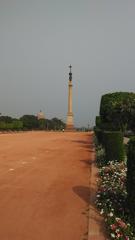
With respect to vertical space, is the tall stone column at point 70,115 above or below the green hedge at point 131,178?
above

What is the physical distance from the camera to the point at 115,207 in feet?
25.0

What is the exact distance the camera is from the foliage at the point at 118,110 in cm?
2884

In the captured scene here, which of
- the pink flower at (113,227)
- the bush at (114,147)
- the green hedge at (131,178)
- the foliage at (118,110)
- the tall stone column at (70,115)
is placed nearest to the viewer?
the pink flower at (113,227)

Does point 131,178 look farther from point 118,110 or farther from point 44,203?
point 118,110

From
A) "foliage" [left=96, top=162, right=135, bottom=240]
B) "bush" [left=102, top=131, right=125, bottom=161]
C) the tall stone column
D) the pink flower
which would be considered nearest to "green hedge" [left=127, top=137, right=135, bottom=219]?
"foliage" [left=96, top=162, right=135, bottom=240]

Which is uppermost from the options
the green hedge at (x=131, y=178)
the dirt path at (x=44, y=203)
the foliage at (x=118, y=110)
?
the foliage at (x=118, y=110)

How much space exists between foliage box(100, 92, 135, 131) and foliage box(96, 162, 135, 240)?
18.6m

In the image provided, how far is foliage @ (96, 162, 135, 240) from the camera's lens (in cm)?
639

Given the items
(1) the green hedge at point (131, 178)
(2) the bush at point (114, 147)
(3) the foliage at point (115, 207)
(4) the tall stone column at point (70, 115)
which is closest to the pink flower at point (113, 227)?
(3) the foliage at point (115, 207)

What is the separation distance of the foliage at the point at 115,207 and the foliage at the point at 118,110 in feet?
61.0

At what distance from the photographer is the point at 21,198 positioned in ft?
29.7

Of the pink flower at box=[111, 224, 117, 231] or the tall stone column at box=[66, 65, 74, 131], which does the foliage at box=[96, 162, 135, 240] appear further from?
the tall stone column at box=[66, 65, 74, 131]

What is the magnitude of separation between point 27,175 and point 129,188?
589 centimetres

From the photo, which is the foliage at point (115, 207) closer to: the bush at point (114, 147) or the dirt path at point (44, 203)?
the dirt path at point (44, 203)
